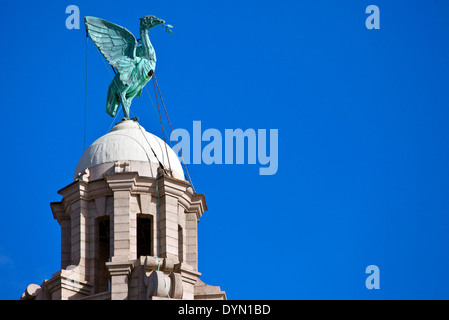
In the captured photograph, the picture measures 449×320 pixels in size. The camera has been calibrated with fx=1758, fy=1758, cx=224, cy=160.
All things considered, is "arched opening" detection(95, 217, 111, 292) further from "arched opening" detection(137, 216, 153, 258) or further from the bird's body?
the bird's body

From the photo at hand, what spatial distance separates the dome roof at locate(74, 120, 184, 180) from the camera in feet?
297

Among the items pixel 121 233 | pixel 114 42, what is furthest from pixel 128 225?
pixel 114 42

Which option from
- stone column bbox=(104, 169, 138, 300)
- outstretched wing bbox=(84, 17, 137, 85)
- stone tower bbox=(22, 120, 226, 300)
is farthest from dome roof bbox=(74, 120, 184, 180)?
outstretched wing bbox=(84, 17, 137, 85)

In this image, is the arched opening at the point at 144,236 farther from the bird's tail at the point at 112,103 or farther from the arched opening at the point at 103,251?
the bird's tail at the point at 112,103

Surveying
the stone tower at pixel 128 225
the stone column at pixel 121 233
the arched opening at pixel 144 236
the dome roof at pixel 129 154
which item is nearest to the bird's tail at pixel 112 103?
the stone tower at pixel 128 225

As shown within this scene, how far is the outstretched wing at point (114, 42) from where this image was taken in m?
94.8

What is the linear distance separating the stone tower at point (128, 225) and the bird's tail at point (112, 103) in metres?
1.64

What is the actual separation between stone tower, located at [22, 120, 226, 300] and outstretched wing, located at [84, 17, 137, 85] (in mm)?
3703

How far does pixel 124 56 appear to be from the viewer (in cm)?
9519
